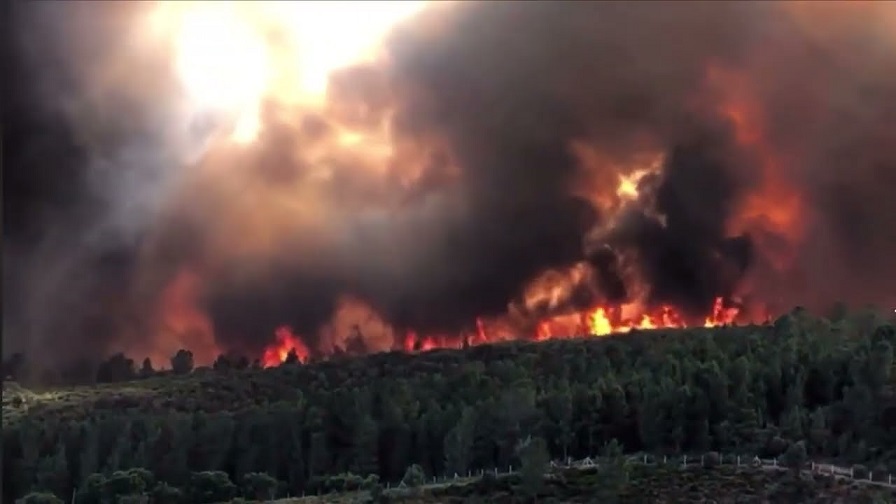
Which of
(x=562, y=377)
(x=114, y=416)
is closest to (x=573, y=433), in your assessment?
(x=562, y=377)

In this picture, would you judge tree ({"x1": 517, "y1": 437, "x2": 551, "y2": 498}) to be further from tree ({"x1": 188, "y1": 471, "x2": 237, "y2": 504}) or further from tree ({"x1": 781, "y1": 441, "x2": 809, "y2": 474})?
tree ({"x1": 188, "y1": 471, "x2": 237, "y2": 504})

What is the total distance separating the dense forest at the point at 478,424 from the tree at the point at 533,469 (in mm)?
3099

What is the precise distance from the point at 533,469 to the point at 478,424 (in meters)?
11.3

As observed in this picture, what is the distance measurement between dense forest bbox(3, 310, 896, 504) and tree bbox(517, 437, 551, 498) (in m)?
3.10

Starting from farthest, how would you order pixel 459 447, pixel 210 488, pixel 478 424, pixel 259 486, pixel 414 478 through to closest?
pixel 478 424 < pixel 259 486 < pixel 210 488 < pixel 459 447 < pixel 414 478

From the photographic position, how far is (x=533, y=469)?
144 ft

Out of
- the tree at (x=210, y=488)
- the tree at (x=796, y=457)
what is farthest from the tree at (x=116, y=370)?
the tree at (x=796, y=457)

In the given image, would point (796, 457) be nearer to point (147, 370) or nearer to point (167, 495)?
point (167, 495)

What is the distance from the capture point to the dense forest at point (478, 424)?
5159 cm

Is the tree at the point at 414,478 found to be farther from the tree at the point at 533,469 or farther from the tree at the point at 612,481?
the tree at the point at 612,481

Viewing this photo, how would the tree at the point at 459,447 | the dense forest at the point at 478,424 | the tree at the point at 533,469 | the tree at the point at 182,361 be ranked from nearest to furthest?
1. the tree at the point at 533,469
2. the dense forest at the point at 478,424
3. the tree at the point at 459,447
4. the tree at the point at 182,361

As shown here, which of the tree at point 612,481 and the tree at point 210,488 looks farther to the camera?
the tree at point 210,488

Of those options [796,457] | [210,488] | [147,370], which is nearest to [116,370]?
[147,370]

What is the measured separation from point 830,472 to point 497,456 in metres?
16.7
